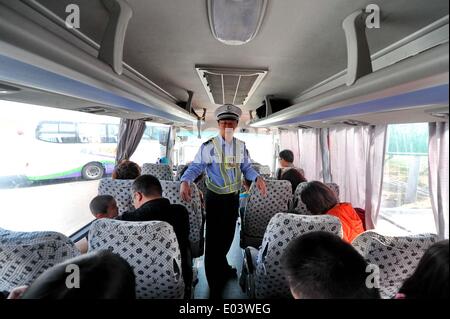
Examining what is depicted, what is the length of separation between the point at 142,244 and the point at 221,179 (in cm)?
106

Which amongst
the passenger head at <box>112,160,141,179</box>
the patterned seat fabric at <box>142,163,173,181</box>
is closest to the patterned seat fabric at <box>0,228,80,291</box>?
the passenger head at <box>112,160,141,179</box>

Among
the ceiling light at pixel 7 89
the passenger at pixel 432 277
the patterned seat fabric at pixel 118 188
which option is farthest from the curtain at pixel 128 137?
the passenger at pixel 432 277

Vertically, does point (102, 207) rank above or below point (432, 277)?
below

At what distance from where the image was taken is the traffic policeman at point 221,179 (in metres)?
2.18

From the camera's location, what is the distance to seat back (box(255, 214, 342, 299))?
4.68ft

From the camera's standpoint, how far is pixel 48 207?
3.18 meters

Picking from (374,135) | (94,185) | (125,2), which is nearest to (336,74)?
(374,135)

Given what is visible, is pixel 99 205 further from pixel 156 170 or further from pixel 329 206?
pixel 156 170

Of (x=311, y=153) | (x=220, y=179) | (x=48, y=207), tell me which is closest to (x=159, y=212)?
(x=220, y=179)

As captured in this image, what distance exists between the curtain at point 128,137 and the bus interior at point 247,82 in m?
1.10

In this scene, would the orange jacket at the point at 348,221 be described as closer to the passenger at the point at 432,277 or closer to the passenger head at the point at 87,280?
the passenger at the point at 432,277

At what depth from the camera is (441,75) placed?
0.48 metres
